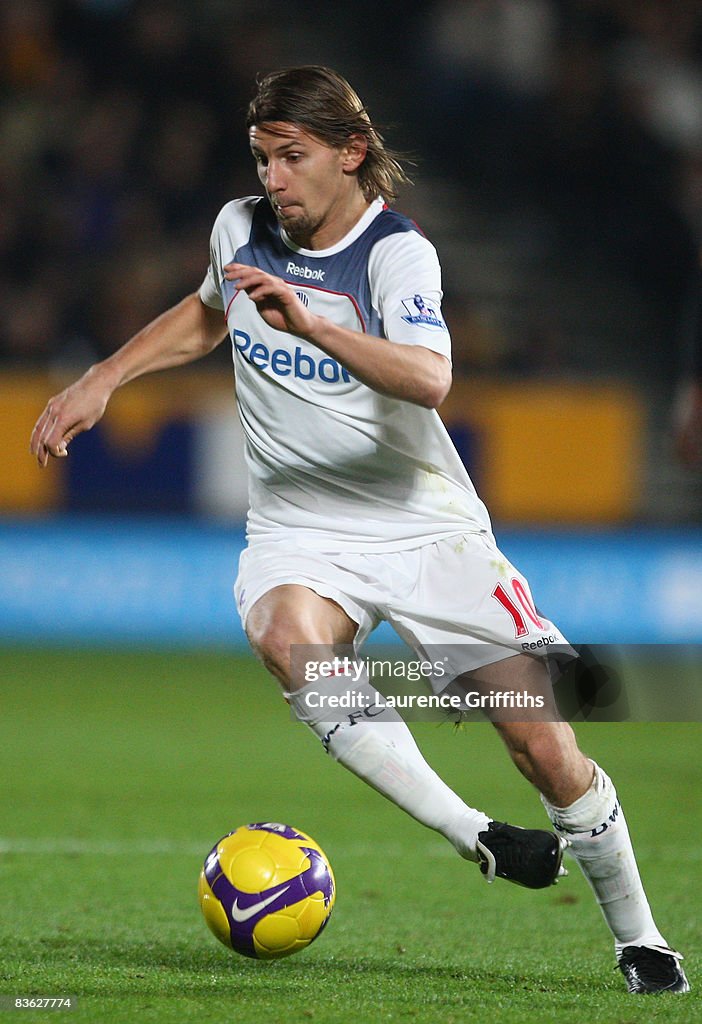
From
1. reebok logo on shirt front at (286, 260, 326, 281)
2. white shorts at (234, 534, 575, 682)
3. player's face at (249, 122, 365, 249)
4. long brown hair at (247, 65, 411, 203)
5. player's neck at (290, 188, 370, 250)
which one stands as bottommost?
white shorts at (234, 534, 575, 682)

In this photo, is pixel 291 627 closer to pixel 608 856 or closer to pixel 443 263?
pixel 608 856

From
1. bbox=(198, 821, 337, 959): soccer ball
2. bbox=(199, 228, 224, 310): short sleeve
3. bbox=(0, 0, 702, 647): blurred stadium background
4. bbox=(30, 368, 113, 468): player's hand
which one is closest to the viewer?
bbox=(198, 821, 337, 959): soccer ball

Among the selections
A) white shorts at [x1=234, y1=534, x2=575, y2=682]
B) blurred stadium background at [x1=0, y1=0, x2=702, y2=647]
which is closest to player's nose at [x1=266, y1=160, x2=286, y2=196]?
white shorts at [x1=234, y1=534, x2=575, y2=682]

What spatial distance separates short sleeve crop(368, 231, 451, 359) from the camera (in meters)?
3.65

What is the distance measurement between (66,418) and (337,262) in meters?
0.81

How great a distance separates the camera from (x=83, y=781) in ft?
22.6

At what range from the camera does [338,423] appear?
393cm

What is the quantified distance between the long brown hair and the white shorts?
40.7 inches

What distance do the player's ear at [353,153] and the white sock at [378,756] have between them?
1.33 metres

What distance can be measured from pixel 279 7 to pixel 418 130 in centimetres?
222

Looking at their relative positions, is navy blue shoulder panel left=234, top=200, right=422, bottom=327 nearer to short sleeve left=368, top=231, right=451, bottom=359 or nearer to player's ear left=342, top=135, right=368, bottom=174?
short sleeve left=368, top=231, right=451, bottom=359

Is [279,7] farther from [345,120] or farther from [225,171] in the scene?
[345,120]

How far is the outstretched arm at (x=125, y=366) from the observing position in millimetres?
3893

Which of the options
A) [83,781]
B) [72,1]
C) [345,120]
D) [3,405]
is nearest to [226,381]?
[3,405]
